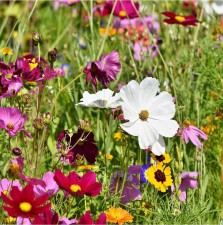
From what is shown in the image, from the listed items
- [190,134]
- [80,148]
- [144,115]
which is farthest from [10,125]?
[190,134]

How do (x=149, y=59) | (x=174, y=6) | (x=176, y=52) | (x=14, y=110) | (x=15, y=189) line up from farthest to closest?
(x=174, y=6), (x=176, y=52), (x=149, y=59), (x=14, y=110), (x=15, y=189)

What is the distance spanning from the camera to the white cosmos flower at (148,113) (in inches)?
45.0

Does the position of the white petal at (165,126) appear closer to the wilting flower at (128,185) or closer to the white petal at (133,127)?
the white petal at (133,127)

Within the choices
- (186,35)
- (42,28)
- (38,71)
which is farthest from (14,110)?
(42,28)

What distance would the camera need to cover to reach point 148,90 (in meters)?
1.19

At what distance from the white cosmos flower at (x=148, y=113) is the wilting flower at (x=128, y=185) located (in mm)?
182

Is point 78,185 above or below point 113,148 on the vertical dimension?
above

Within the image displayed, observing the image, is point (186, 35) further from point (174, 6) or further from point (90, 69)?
point (90, 69)

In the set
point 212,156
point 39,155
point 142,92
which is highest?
point 142,92

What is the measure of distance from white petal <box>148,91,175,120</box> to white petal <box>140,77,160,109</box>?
10 millimetres

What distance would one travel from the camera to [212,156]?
5.54ft

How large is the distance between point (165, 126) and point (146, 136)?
0.05 m

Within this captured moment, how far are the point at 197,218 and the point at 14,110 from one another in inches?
17.3

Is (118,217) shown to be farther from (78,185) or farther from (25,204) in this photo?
(25,204)
